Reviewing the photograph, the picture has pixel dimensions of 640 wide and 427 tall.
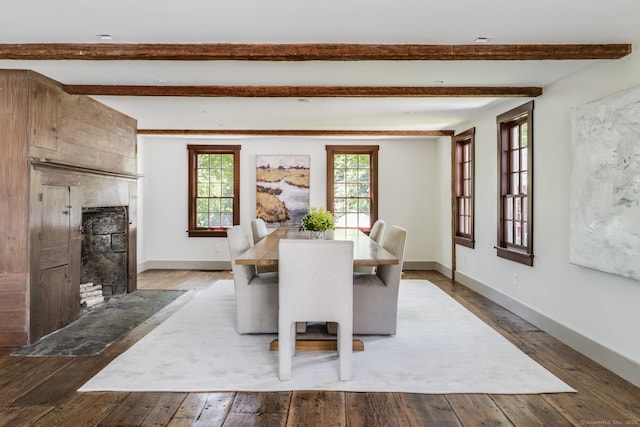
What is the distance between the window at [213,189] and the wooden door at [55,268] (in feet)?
11.0

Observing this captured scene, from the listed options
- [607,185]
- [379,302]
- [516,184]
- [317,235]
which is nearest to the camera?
[607,185]

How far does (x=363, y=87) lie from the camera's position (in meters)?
4.29

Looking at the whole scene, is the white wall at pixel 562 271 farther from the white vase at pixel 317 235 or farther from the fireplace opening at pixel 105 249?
the fireplace opening at pixel 105 249

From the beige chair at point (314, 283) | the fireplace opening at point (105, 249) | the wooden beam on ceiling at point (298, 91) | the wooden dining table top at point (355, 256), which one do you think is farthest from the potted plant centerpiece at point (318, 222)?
the fireplace opening at point (105, 249)

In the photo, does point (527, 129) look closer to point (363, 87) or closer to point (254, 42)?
point (363, 87)

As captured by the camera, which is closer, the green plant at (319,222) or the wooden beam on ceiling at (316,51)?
the wooden beam on ceiling at (316,51)

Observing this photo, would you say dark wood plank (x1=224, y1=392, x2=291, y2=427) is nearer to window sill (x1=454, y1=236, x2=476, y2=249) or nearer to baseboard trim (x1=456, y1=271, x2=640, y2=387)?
baseboard trim (x1=456, y1=271, x2=640, y2=387)

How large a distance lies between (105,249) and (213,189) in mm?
2513

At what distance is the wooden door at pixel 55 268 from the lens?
12.7 feet

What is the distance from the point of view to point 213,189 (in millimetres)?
7809

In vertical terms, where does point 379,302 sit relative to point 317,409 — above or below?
above

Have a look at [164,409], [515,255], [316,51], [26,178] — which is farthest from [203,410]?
[515,255]

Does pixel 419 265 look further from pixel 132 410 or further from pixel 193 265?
pixel 132 410

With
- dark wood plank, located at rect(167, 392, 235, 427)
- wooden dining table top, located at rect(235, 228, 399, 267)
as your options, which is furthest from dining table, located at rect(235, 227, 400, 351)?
dark wood plank, located at rect(167, 392, 235, 427)
